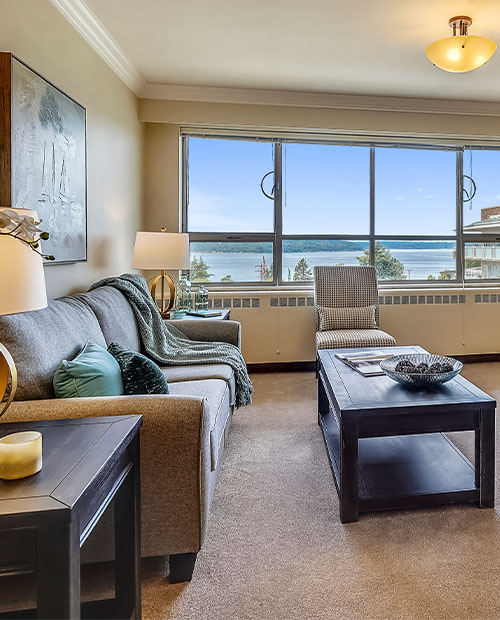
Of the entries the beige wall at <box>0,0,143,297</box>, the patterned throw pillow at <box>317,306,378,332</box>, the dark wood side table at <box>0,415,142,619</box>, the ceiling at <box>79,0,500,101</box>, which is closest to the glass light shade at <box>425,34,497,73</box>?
the ceiling at <box>79,0,500,101</box>

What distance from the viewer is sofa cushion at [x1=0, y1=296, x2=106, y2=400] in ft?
4.65

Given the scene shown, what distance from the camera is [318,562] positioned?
1.56m

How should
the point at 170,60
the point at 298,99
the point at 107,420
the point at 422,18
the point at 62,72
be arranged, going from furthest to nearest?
the point at 298,99
the point at 170,60
the point at 422,18
the point at 62,72
the point at 107,420

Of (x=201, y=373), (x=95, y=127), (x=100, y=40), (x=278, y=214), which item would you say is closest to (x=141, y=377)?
(x=201, y=373)

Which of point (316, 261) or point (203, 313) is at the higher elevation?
point (316, 261)

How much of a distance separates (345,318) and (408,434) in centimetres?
208

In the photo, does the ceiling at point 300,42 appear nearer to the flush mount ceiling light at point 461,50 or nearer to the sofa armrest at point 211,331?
the flush mount ceiling light at point 461,50

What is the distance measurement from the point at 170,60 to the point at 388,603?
11.6ft

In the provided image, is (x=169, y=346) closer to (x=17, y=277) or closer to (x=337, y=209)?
(x=17, y=277)

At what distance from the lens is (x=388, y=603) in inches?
53.7

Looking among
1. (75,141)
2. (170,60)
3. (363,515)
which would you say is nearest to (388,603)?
(363,515)

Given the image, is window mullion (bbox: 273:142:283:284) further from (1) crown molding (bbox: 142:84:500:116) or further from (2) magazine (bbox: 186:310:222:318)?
(2) magazine (bbox: 186:310:222:318)

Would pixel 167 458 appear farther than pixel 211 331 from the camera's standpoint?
No

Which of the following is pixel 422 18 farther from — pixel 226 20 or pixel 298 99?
pixel 298 99
